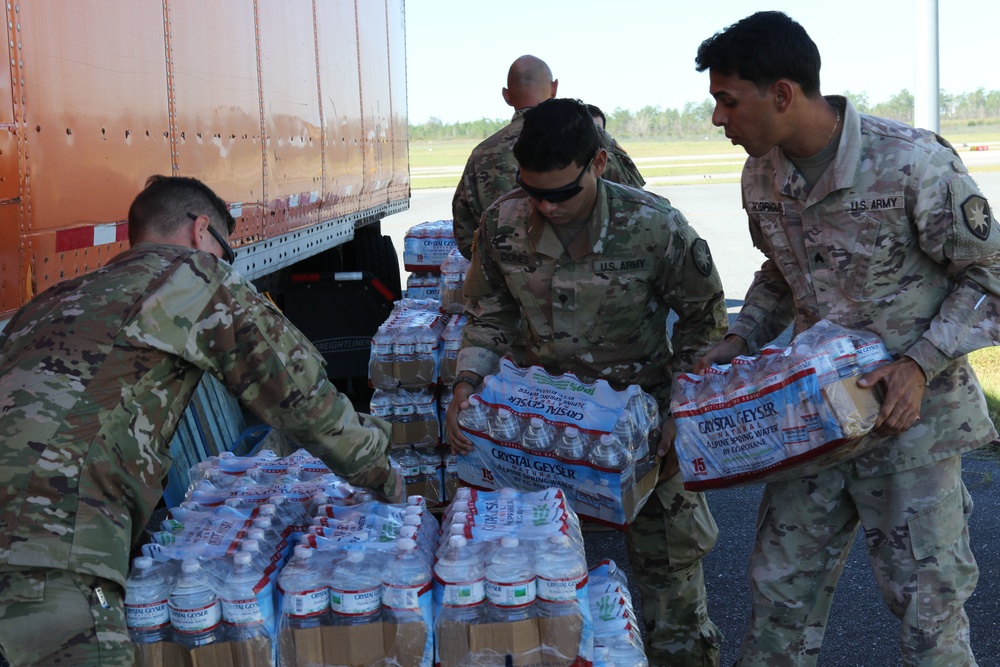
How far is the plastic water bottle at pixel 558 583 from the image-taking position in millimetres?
2307

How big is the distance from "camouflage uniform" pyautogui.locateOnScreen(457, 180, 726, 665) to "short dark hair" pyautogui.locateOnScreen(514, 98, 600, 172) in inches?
10.8

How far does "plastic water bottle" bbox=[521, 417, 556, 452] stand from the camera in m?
3.11

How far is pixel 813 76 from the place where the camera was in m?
2.73

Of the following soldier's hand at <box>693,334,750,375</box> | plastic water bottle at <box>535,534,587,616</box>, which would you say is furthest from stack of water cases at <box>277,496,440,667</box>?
soldier's hand at <box>693,334,750,375</box>

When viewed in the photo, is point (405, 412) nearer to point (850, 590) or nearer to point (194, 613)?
point (850, 590)

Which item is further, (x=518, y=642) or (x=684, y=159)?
(x=684, y=159)

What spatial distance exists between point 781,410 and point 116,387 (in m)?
1.70

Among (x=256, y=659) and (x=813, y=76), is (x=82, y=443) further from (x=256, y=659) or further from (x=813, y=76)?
(x=813, y=76)

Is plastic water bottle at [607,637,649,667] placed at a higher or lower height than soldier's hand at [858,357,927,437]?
lower

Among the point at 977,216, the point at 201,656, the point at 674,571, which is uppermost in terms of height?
the point at 977,216

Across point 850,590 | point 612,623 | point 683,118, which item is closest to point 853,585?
point 850,590

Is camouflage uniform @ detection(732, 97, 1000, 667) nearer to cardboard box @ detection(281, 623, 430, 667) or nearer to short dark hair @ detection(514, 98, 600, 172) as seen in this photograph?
short dark hair @ detection(514, 98, 600, 172)

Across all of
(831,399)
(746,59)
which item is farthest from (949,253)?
(746,59)

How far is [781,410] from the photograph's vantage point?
8.91 feet
